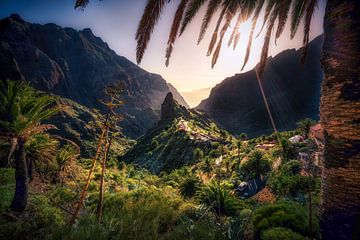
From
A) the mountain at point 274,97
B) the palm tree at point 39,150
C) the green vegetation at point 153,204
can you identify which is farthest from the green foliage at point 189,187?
the mountain at point 274,97

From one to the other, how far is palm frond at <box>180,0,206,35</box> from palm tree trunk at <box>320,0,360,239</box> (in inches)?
91.7

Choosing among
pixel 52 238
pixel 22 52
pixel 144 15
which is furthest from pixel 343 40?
pixel 22 52

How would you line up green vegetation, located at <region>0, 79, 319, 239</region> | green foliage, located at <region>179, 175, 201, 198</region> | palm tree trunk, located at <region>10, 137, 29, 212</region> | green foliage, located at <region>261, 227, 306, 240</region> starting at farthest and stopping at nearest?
green foliage, located at <region>179, 175, 201, 198</region> < palm tree trunk, located at <region>10, 137, 29, 212</region> < green vegetation, located at <region>0, 79, 319, 239</region> < green foliage, located at <region>261, 227, 306, 240</region>

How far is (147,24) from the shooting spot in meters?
4.26

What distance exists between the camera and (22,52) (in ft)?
401

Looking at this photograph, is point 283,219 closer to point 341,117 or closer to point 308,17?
point 341,117

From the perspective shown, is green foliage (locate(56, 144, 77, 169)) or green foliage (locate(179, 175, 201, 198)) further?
green foliage (locate(179, 175, 201, 198))

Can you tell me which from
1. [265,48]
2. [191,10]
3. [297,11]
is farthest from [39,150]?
[297,11]

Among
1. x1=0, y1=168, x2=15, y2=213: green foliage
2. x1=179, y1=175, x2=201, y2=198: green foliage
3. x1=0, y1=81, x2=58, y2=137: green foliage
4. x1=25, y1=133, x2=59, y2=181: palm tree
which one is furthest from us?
x1=179, y1=175, x2=201, y2=198: green foliage

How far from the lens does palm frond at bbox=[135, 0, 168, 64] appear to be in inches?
162

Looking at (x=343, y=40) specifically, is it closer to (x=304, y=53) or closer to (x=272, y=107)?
(x=304, y=53)

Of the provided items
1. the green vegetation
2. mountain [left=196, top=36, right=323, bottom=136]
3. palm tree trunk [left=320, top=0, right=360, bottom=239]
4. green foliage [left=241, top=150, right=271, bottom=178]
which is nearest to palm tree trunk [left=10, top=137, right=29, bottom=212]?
the green vegetation

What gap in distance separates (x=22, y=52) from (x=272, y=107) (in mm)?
137935

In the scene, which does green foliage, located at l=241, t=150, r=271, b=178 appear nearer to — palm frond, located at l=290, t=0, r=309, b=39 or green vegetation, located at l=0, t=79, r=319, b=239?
green vegetation, located at l=0, t=79, r=319, b=239
